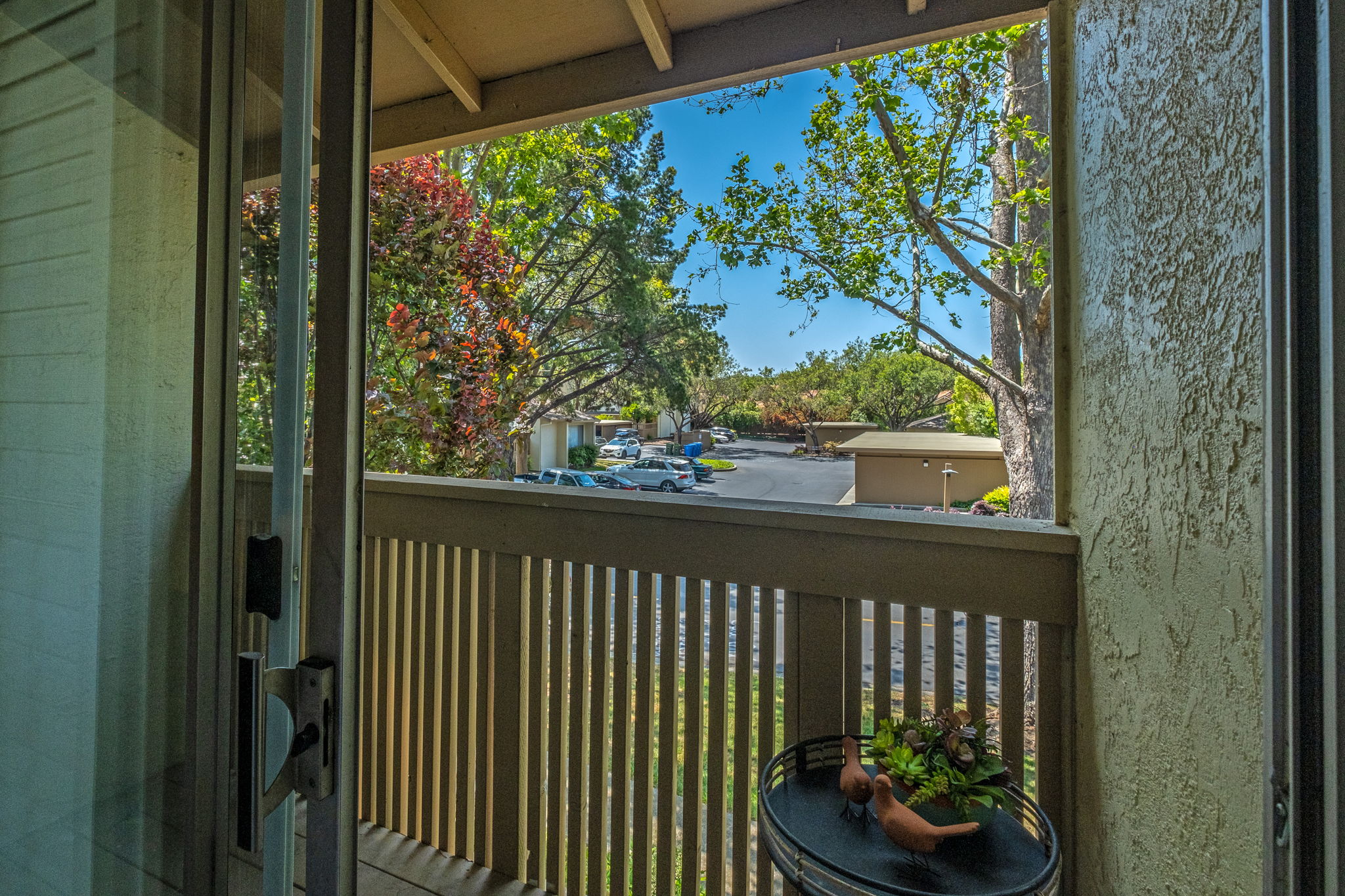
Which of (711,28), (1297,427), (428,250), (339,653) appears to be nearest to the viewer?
(1297,427)

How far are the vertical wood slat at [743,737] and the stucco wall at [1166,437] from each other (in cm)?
66

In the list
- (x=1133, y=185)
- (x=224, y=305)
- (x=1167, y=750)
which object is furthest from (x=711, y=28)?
(x=1167, y=750)

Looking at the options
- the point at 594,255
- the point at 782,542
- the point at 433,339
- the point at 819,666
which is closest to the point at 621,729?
the point at 819,666

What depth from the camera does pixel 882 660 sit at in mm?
1350

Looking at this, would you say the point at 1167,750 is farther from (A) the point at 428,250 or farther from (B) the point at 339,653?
(A) the point at 428,250

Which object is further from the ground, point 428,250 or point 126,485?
point 428,250

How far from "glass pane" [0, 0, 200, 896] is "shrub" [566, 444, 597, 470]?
5.95 feet

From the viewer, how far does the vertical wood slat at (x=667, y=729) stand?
1.54 metres

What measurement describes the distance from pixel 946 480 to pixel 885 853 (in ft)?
3.60

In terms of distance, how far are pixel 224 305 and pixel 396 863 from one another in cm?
183

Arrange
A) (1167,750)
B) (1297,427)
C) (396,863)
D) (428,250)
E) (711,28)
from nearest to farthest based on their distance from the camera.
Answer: (1297,427), (1167,750), (711,28), (396,863), (428,250)

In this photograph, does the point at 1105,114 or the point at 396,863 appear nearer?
the point at 1105,114

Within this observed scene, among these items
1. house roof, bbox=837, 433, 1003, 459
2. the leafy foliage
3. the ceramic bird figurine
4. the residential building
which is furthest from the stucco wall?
the leafy foliage

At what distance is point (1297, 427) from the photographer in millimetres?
573
